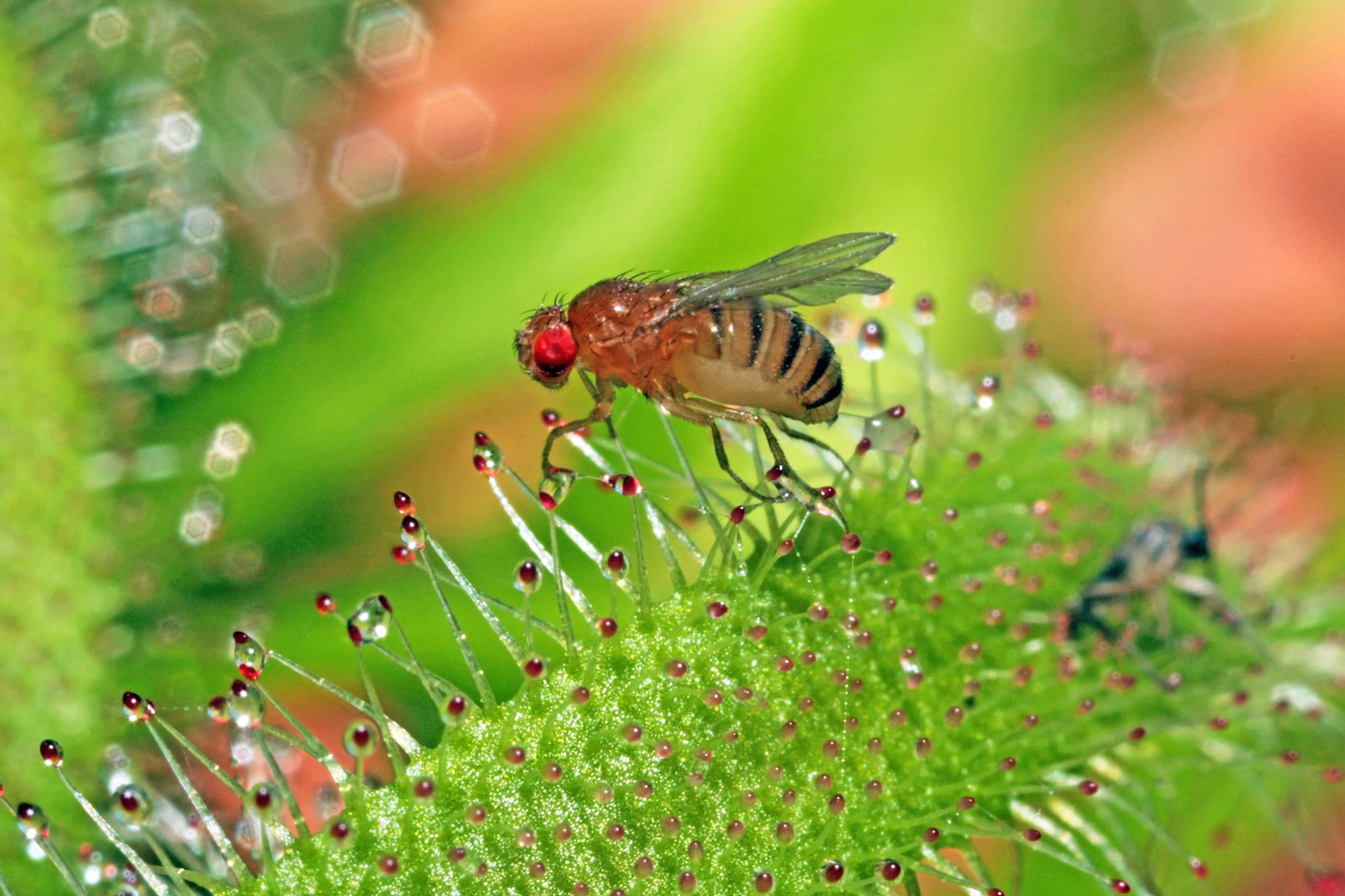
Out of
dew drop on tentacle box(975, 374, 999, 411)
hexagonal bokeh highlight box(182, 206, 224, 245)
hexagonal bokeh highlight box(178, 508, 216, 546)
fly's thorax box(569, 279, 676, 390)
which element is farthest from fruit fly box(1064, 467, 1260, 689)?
hexagonal bokeh highlight box(182, 206, 224, 245)

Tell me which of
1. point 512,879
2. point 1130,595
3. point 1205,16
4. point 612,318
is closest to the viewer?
point 512,879

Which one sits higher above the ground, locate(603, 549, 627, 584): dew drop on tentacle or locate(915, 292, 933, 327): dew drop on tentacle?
locate(915, 292, 933, 327): dew drop on tentacle

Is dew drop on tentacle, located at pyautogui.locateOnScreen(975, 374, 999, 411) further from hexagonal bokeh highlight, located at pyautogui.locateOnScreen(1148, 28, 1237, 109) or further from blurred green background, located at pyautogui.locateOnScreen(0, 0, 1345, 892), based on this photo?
hexagonal bokeh highlight, located at pyautogui.locateOnScreen(1148, 28, 1237, 109)

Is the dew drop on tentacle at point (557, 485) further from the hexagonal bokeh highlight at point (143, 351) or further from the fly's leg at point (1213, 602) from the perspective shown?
the hexagonal bokeh highlight at point (143, 351)

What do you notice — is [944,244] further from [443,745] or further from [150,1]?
[443,745]

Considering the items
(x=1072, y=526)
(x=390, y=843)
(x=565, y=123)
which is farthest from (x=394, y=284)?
(x=390, y=843)

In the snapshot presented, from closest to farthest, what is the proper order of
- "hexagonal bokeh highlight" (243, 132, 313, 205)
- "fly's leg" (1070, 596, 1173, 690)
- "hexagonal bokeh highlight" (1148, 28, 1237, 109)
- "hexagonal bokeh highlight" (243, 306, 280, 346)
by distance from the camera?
"fly's leg" (1070, 596, 1173, 690)
"hexagonal bokeh highlight" (243, 306, 280, 346)
"hexagonal bokeh highlight" (243, 132, 313, 205)
"hexagonal bokeh highlight" (1148, 28, 1237, 109)
